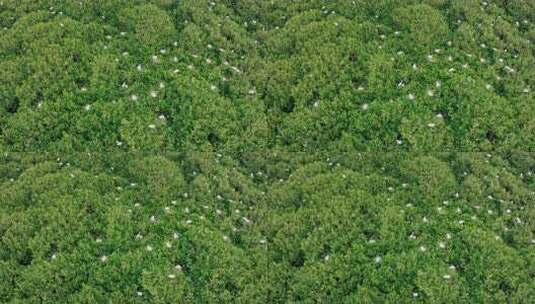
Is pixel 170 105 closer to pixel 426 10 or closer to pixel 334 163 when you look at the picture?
pixel 334 163

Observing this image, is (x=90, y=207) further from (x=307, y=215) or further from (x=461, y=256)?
(x=461, y=256)

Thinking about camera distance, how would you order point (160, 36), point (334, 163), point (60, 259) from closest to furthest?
point (60, 259)
point (334, 163)
point (160, 36)

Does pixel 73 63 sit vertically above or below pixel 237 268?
above

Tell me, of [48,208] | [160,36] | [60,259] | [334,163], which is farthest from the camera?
[160,36]

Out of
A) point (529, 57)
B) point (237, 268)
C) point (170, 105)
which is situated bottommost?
point (237, 268)

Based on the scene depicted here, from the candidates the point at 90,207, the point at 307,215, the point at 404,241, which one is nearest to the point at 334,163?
the point at 307,215

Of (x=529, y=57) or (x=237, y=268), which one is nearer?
(x=237, y=268)

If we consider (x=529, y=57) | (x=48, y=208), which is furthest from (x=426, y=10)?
(x=48, y=208)
